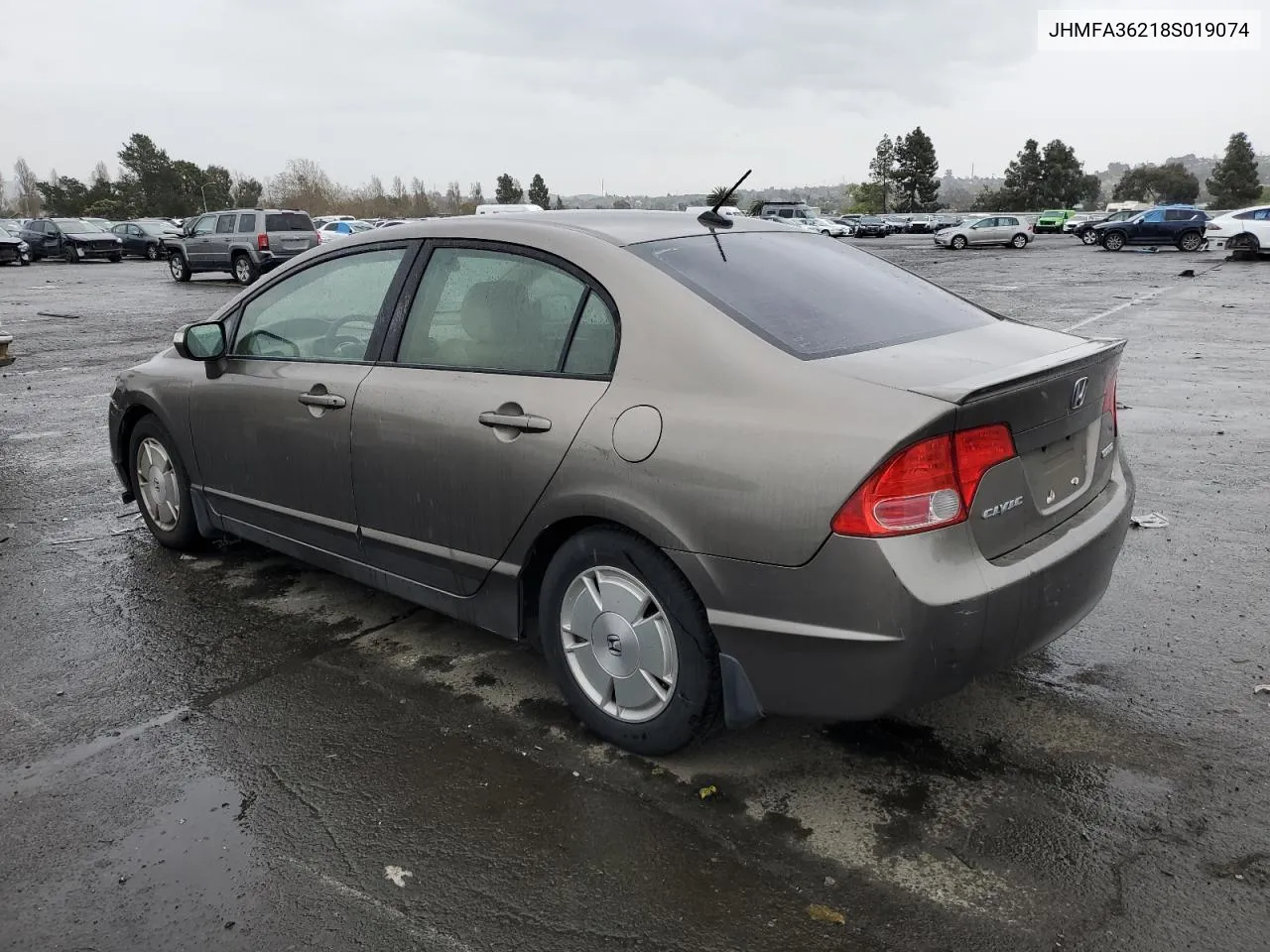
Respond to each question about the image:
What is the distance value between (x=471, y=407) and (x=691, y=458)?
0.92 meters

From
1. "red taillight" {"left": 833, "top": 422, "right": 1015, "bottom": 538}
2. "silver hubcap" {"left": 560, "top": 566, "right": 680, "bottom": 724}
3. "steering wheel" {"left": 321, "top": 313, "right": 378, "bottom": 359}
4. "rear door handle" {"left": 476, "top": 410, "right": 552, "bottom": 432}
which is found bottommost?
"silver hubcap" {"left": 560, "top": 566, "right": 680, "bottom": 724}

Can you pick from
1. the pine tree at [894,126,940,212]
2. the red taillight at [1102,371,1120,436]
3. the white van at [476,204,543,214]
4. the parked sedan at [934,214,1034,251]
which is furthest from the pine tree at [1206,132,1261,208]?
the red taillight at [1102,371,1120,436]

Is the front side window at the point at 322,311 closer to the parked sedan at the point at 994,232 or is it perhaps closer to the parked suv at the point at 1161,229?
the parked suv at the point at 1161,229

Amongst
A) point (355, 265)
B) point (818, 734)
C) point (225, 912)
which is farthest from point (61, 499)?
point (818, 734)

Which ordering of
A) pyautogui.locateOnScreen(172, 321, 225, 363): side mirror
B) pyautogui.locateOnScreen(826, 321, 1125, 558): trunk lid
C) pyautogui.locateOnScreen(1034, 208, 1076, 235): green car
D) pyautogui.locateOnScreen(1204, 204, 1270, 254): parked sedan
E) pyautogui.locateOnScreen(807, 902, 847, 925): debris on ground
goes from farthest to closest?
pyautogui.locateOnScreen(1034, 208, 1076, 235): green car, pyautogui.locateOnScreen(1204, 204, 1270, 254): parked sedan, pyautogui.locateOnScreen(172, 321, 225, 363): side mirror, pyautogui.locateOnScreen(826, 321, 1125, 558): trunk lid, pyautogui.locateOnScreen(807, 902, 847, 925): debris on ground

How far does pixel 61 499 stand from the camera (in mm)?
6156

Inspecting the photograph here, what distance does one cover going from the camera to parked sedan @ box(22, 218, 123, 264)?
38.4 m

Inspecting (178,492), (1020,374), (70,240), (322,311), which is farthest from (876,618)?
(70,240)

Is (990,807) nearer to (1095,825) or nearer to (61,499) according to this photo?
(1095,825)

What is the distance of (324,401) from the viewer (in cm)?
376

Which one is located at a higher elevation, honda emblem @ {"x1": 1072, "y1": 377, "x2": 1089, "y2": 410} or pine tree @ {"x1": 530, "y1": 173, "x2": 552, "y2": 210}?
pine tree @ {"x1": 530, "y1": 173, "x2": 552, "y2": 210}

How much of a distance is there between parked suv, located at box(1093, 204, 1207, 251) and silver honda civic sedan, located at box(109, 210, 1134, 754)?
123 ft

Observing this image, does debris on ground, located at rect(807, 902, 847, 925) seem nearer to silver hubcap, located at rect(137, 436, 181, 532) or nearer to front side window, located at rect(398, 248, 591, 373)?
front side window, located at rect(398, 248, 591, 373)

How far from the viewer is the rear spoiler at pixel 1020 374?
2506mm
